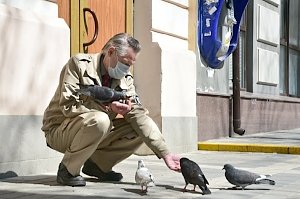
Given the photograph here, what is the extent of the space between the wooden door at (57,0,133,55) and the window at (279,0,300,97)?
798 cm

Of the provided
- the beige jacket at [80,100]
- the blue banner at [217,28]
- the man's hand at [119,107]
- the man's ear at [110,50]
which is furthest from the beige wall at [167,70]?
the man's hand at [119,107]

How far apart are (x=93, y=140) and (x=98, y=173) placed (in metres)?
0.84

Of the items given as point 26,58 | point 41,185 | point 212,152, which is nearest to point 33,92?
point 26,58

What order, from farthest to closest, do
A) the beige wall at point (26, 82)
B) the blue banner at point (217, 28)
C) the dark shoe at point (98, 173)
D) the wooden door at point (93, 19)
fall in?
the blue banner at point (217, 28), the wooden door at point (93, 19), the beige wall at point (26, 82), the dark shoe at point (98, 173)

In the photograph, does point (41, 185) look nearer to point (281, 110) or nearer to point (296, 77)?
point (281, 110)

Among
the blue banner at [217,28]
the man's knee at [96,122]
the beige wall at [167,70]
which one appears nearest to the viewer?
the man's knee at [96,122]

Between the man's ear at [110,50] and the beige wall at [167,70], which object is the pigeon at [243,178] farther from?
the beige wall at [167,70]

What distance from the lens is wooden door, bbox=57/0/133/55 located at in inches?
295

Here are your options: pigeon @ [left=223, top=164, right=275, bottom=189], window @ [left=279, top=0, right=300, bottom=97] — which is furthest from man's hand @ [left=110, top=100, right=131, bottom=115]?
window @ [left=279, top=0, right=300, bottom=97]

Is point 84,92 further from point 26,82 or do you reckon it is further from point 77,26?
point 77,26

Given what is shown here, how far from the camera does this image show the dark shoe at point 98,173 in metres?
6.00

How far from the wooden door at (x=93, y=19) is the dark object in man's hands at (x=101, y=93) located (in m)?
2.22

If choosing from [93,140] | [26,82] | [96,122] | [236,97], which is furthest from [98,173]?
[236,97]

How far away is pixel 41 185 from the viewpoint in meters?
5.60
